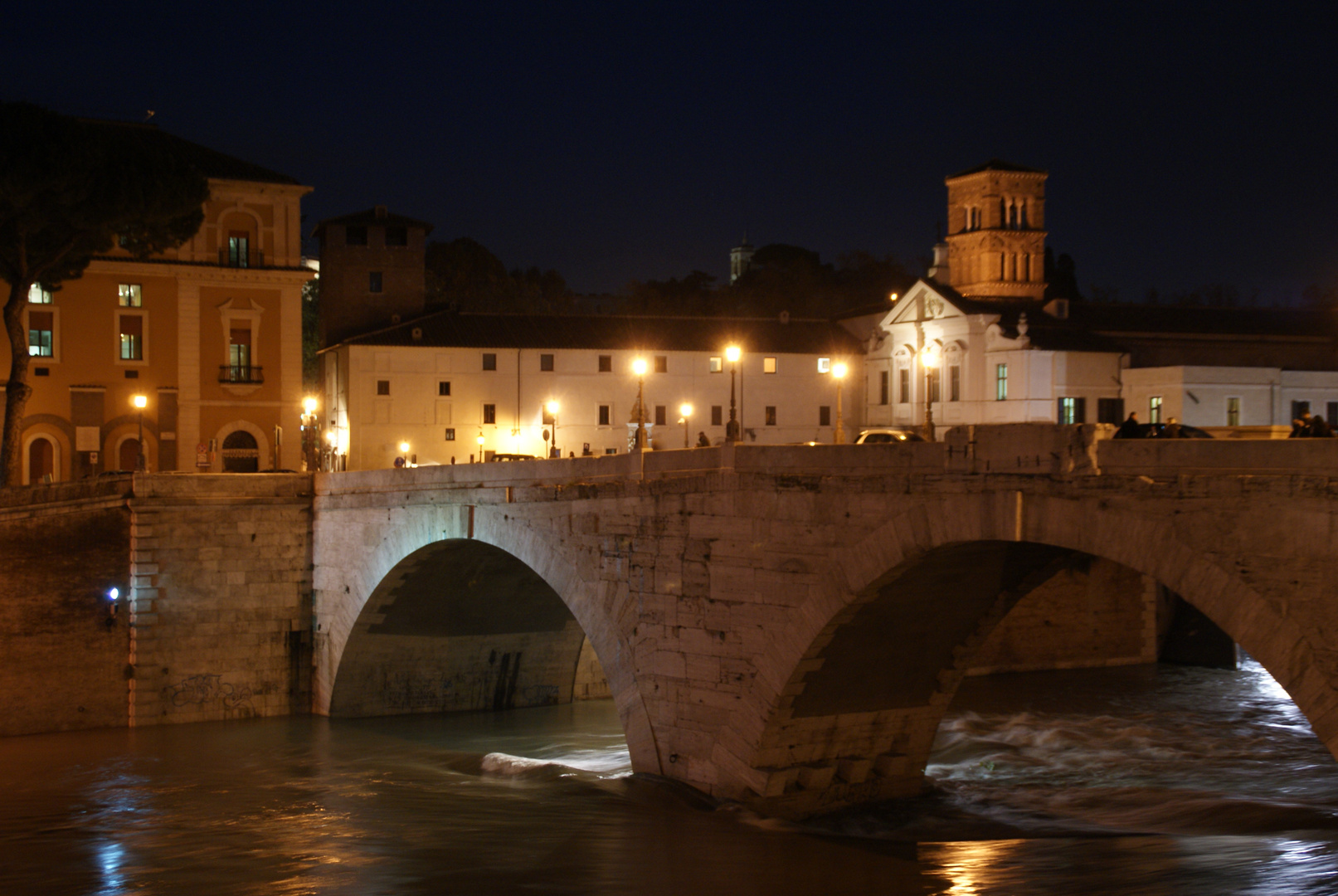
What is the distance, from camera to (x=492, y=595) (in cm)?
2747

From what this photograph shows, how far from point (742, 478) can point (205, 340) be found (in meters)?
25.7

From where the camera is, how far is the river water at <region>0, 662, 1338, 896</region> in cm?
1540

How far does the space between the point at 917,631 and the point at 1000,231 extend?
54.1 metres

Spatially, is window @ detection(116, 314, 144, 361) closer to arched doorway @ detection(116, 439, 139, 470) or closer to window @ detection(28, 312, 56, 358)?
window @ detection(28, 312, 56, 358)

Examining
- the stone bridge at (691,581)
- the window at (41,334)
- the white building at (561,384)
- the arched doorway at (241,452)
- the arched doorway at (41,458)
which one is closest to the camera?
the stone bridge at (691,581)

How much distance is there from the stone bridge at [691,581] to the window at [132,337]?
10.8 meters

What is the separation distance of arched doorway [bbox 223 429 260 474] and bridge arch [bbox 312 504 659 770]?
450 inches

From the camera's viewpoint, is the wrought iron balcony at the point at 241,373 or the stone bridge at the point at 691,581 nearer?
the stone bridge at the point at 691,581

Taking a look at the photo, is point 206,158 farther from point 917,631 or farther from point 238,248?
point 917,631

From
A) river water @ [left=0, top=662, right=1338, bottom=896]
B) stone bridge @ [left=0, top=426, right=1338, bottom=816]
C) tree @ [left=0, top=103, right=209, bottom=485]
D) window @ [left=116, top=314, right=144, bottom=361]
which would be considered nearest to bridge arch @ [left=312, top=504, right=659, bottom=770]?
stone bridge @ [left=0, top=426, right=1338, bottom=816]

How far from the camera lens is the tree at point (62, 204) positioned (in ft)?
104

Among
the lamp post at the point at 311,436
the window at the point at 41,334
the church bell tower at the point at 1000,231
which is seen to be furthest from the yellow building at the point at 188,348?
the church bell tower at the point at 1000,231

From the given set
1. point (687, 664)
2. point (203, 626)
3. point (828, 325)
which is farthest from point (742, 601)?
Result: point (828, 325)

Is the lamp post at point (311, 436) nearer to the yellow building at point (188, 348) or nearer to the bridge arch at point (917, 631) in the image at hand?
A: the yellow building at point (188, 348)
